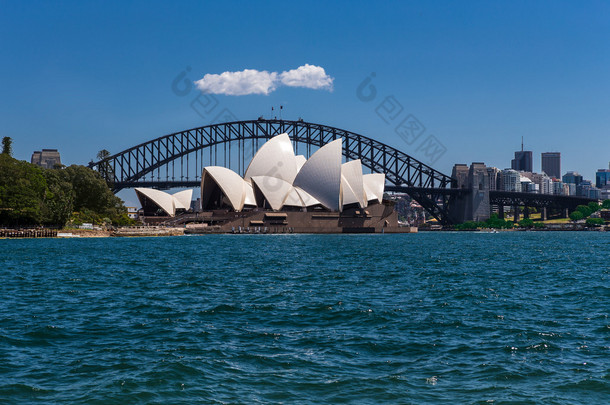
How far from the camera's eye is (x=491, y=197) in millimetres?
185750

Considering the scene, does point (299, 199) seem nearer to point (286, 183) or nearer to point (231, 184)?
point (286, 183)

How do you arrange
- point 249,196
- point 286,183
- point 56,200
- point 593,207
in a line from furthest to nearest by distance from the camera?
1. point 593,207
2. point 249,196
3. point 286,183
4. point 56,200

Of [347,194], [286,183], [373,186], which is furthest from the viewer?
[373,186]

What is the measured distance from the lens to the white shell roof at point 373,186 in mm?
129750

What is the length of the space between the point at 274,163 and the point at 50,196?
162 ft

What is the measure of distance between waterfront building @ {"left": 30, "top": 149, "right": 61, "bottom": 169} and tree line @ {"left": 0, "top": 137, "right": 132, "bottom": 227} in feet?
152

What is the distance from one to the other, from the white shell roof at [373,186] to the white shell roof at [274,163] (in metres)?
17.7

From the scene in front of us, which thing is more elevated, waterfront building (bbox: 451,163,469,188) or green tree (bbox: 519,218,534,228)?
waterfront building (bbox: 451,163,469,188)

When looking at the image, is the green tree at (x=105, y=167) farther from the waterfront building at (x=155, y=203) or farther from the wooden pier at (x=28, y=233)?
the wooden pier at (x=28, y=233)

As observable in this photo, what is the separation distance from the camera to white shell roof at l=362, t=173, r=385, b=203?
12975 cm

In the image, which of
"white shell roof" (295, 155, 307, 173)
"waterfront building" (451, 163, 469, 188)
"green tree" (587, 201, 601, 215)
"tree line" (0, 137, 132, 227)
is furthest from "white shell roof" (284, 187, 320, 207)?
Result: "green tree" (587, 201, 601, 215)

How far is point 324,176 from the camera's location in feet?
384

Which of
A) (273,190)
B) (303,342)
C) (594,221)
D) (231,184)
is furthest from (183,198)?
(303,342)

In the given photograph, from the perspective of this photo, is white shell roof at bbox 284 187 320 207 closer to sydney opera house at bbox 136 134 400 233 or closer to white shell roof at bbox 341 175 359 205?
sydney opera house at bbox 136 134 400 233
